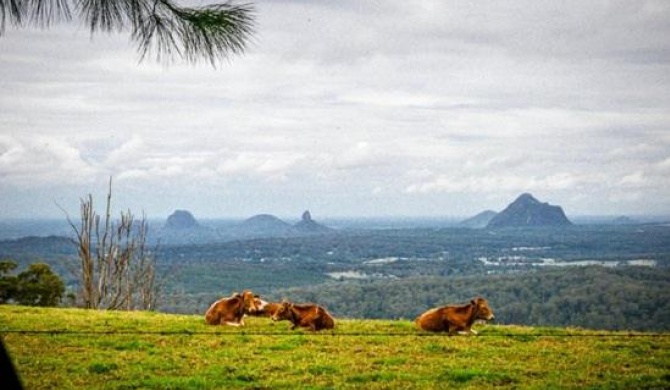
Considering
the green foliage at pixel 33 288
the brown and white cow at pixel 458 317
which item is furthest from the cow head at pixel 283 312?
the green foliage at pixel 33 288

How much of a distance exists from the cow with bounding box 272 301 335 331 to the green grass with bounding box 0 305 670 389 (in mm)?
331

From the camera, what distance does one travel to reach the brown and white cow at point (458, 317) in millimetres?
12969

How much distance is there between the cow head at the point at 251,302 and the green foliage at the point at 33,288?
2358 centimetres

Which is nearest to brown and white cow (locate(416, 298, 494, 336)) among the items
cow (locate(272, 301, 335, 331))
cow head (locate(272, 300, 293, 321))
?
cow (locate(272, 301, 335, 331))

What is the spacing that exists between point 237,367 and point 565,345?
615 cm

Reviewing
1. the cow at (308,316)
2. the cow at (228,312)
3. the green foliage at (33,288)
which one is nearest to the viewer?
the cow at (308,316)

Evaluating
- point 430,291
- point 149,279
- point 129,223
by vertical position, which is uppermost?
point 129,223

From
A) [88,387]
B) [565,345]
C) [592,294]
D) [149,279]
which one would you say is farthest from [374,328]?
[592,294]

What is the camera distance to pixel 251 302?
1492 centimetres

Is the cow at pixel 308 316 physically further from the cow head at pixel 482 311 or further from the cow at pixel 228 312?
the cow head at pixel 482 311

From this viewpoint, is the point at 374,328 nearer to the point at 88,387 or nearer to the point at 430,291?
the point at 88,387

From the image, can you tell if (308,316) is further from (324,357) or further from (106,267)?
(106,267)

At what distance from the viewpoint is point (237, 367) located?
30.7 ft

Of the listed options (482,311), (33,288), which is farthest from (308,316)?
(33,288)
